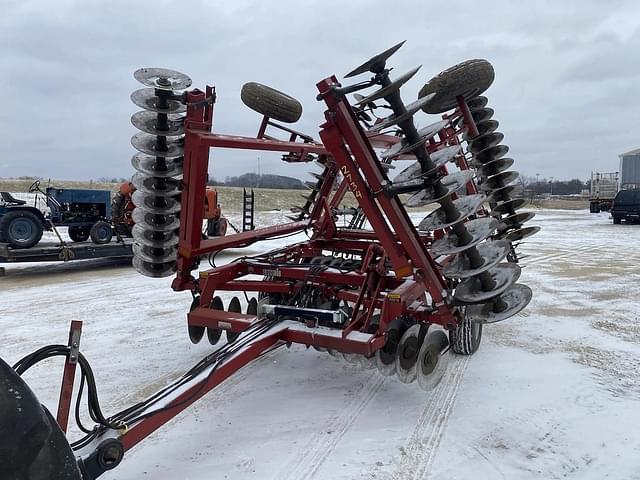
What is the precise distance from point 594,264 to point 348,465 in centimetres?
971

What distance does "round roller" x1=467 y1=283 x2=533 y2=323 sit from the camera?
3627 mm

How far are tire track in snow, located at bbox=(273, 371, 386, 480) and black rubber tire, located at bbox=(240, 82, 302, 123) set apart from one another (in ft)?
8.00

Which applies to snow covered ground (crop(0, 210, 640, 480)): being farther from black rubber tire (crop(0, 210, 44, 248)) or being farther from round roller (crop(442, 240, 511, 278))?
black rubber tire (crop(0, 210, 44, 248))

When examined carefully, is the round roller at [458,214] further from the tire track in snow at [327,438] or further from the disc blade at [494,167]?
the disc blade at [494,167]

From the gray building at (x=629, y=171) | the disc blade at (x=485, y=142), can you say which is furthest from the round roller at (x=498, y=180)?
the gray building at (x=629, y=171)

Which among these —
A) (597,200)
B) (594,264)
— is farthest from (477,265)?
(597,200)

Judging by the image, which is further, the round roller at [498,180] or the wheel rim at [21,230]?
the wheel rim at [21,230]

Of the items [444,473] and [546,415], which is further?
[546,415]

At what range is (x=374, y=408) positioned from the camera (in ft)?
12.2

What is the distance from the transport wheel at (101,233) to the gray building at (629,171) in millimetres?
29555

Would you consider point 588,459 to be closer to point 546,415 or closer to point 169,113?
point 546,415

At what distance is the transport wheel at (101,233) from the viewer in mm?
10656

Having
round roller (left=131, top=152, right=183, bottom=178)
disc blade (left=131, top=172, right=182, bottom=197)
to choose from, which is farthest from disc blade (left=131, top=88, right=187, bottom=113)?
disc blade (left=131, top=172, right=182, bottom=197)

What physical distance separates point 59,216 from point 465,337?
370 inches
